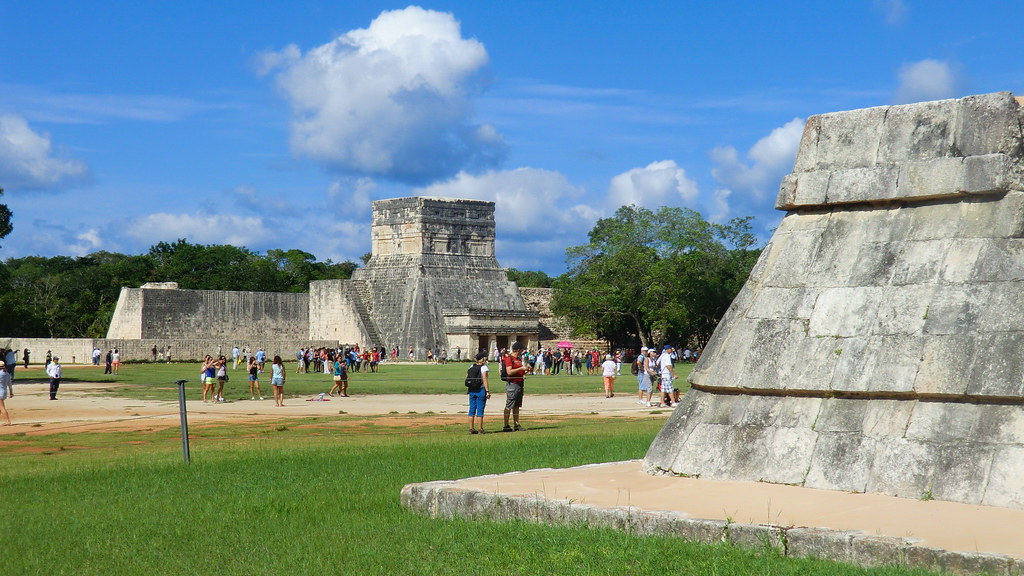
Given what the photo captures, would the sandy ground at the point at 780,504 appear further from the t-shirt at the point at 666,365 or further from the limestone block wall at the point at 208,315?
the limestone block wall at the point at 208,315

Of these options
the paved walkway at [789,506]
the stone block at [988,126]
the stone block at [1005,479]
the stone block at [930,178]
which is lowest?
the paved walkway at [789,506]

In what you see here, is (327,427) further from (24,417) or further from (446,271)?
(446,271)

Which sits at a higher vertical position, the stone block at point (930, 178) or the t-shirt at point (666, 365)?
the stone block at point (930, 178)

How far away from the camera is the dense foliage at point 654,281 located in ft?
161

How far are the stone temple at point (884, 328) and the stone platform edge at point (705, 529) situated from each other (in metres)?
1.08

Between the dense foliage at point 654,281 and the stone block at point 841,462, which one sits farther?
the dense foliage at point 654,281

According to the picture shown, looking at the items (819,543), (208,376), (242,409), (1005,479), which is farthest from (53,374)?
(1005,479)

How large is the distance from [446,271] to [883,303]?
153 feet

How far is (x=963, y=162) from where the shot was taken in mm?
6809

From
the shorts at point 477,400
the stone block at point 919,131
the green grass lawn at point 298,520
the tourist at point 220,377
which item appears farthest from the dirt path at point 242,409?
the stone block at point 919,131

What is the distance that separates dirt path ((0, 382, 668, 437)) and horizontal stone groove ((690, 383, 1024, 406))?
28.9 ft

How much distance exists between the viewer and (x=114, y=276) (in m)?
64.9

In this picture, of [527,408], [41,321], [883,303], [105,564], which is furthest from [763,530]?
[41,321]

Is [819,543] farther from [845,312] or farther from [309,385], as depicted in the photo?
[309,385]
